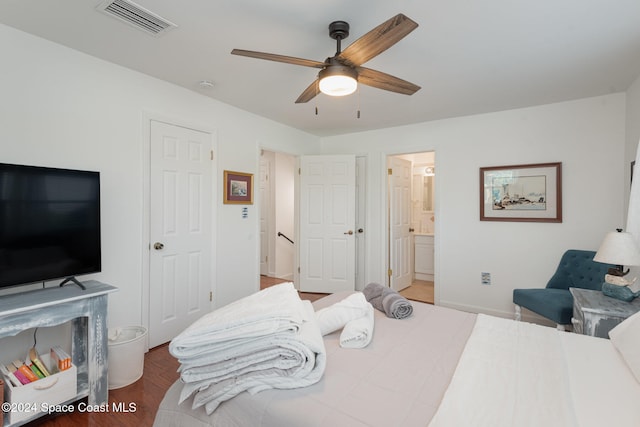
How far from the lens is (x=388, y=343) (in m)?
1.53

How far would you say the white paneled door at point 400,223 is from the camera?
4535 millimetres

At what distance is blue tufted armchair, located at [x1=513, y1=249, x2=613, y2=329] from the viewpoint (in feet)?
8.45

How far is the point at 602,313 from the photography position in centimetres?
192

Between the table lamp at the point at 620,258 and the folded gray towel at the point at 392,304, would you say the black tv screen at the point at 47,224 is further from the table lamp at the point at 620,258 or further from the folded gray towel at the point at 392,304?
the table lamp at the point at 620,258

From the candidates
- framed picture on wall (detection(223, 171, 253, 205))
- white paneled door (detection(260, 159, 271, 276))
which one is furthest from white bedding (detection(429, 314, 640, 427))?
white paneled door (detection(260, 159, 271, 276))

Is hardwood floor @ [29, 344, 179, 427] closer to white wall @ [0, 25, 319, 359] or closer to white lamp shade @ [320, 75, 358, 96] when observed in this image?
white wall @ [0, 25, 319, 359]

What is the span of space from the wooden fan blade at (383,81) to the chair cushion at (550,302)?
2137 mm

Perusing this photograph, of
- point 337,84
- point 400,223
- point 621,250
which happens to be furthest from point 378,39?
point 400,223

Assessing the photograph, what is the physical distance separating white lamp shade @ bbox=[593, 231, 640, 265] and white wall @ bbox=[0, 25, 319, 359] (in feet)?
10.5

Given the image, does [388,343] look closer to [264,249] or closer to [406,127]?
[406,127]

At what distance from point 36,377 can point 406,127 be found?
4.22 meters

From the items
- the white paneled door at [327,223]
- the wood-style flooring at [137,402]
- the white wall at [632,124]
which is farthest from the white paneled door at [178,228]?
the white wall at [632,124]

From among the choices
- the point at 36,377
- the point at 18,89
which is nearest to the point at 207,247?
the point at 36,377

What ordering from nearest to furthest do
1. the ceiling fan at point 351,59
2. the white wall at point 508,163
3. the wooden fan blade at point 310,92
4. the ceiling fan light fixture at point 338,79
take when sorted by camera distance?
the ceiling fan at point 351,59 < the ceiling fan light fixture at point 338,79 < the wooden fan blade at point 310,92 < the white wall at point 508,163
